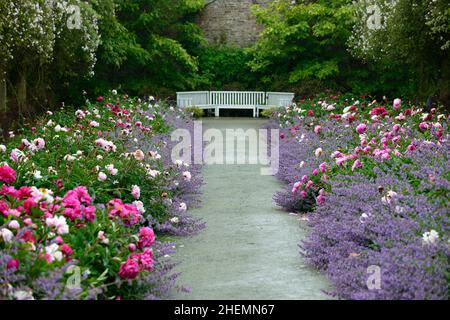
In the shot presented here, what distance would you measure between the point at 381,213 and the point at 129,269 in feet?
5.93

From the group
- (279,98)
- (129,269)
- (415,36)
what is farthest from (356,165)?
(279,98)

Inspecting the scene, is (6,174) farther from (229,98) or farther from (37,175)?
(229,98)

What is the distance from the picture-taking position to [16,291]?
288 centimetres

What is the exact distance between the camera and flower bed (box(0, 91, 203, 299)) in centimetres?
305

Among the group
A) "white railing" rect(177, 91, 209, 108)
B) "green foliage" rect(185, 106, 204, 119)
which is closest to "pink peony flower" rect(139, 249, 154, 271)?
"green foliage" rect(185, 106, 204, 119)

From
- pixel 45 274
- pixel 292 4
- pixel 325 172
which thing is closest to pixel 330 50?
pixel 292 4

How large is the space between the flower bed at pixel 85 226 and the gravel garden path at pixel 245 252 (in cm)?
19

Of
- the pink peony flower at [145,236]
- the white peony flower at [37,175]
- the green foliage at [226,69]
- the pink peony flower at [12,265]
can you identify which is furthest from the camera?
the green foliage at [226,69]

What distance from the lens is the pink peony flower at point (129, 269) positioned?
3324 millimetres

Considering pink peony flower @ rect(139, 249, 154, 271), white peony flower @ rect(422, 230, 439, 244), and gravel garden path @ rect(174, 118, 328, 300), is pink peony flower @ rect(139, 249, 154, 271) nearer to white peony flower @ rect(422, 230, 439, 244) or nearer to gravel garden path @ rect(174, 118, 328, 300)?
gravel garden path @ rect(174, 118, 328, 300)

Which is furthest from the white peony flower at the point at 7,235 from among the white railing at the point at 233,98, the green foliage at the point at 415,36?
the white railing at the point at 233,98

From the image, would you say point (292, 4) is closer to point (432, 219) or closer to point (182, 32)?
point (182, 32)

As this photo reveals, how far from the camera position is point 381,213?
4.35m

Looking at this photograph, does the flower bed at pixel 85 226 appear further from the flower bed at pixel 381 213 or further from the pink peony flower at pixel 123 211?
the flower bed at pixel 381 213
